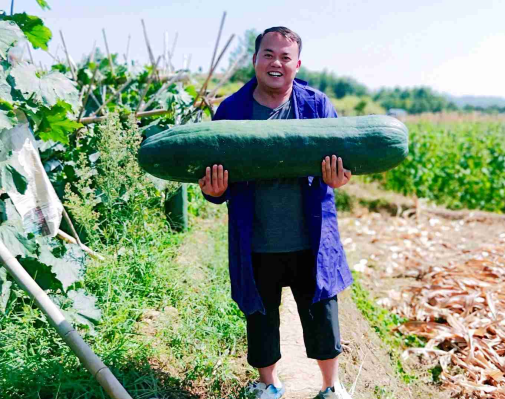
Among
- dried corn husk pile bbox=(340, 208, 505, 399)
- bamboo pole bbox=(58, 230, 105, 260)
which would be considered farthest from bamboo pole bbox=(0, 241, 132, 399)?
dried corn husk pile bbox=(340, 208, 505, 399)

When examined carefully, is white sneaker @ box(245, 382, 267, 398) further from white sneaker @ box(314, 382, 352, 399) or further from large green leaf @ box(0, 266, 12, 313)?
large green leaf @ box(0, 266, 12, 313)

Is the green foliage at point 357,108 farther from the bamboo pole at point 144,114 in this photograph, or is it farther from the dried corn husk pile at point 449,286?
the bamboo pole at point 144,114

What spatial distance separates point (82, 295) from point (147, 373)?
661mm

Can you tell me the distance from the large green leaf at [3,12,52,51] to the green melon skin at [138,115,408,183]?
1226 millimetres

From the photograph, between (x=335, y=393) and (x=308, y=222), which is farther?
(x=335, y=393)

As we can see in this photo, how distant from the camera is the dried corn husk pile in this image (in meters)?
4.10

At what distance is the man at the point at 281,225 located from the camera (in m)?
2.63

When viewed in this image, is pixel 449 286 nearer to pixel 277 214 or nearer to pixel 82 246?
pixel 277 214

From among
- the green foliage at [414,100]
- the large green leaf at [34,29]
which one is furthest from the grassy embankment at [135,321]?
the green foliage at [414,100]

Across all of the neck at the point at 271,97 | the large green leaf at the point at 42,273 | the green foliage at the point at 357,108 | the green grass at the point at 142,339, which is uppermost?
the neck at the point at 271,97

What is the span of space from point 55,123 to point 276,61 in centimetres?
168

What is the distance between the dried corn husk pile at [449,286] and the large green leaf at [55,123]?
3.23 m

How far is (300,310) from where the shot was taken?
2.88 m

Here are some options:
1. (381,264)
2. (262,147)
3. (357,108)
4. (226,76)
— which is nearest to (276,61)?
(262,147)
